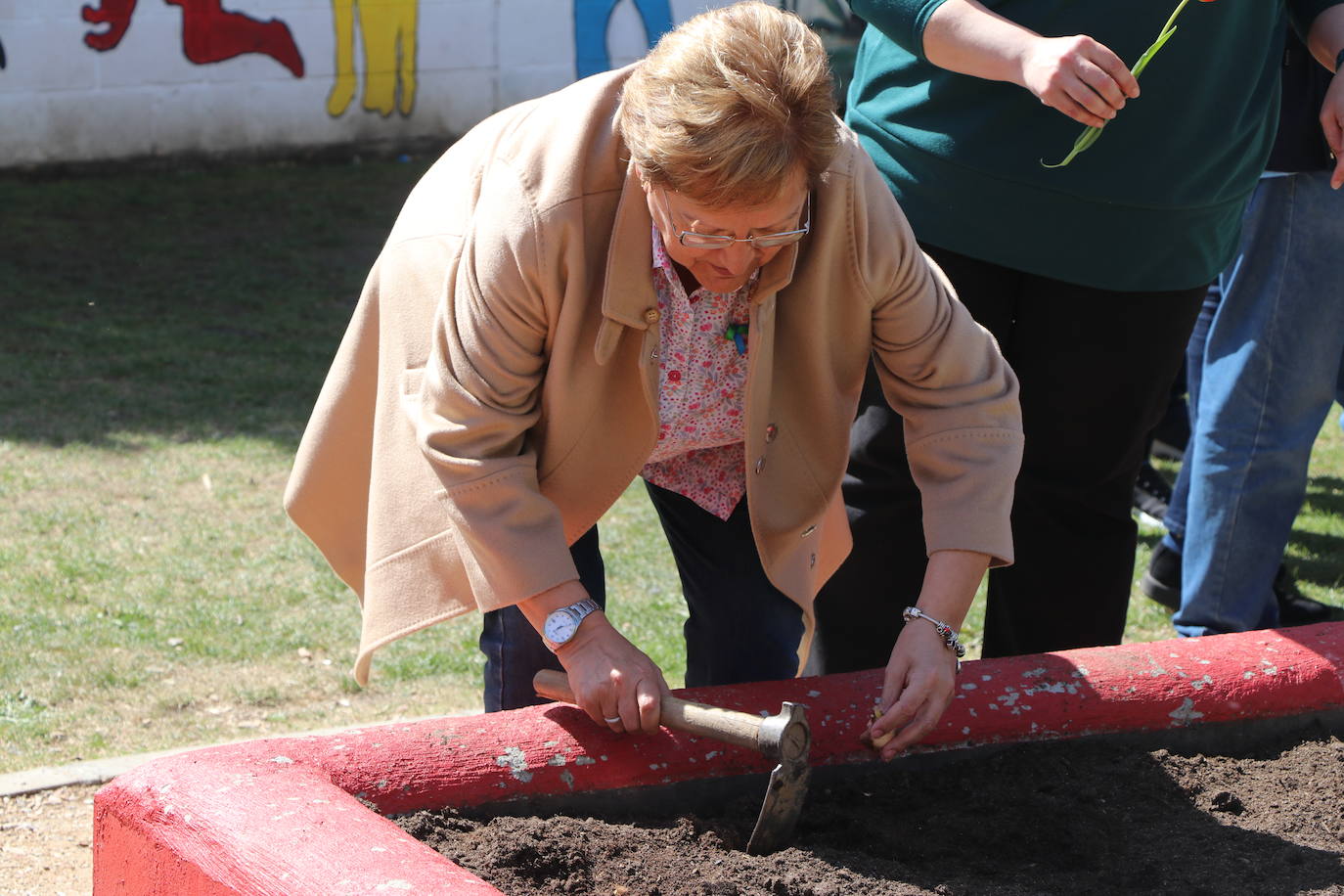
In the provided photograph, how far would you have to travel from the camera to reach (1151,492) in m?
5.05

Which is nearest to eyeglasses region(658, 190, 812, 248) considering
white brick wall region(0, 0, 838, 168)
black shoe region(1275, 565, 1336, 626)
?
black shoe region(1275, 565, 1336, 626)

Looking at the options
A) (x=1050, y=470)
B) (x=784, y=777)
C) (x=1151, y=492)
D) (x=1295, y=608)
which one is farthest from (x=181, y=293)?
(x=784, y=777)

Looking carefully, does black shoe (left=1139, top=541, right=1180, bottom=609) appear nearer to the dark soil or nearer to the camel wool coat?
the dark soil

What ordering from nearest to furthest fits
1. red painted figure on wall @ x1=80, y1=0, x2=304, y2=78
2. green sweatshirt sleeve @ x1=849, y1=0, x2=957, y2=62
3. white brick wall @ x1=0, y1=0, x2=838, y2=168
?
green sweatshirt sleeve @ x1=849, y1=0, x2=957, y2=62, white brick wall @ x1=0, y1=0, x2=838, y2=168, red painted figure on wall @ x1=80, y1=0, x2=304, y2=78

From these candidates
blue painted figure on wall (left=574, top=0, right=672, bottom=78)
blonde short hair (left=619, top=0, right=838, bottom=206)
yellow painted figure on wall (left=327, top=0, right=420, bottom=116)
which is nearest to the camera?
blonde short hair (left=619, top=0, right=838, bottom=206)

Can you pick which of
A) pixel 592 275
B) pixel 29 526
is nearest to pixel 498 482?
pixel 592 275

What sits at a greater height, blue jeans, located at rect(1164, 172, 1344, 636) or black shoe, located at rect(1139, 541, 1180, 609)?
blue jeans, located at rect(1164, 172, 1344, 636)

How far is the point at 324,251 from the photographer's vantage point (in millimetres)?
7930

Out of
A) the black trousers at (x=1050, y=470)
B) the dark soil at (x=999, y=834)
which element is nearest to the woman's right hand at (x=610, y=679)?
the dark soil at (x=999, y=834)

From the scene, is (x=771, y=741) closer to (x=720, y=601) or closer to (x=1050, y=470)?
(x=720, y=601)

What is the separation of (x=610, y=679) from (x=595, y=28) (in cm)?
850

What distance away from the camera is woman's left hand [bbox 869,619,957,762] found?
6.94ft

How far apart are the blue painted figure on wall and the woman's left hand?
27.0 feet

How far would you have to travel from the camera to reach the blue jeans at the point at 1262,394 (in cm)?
332
